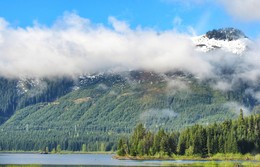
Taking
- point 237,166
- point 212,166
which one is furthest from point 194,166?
point 237,166

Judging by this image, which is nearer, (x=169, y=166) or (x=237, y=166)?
(x=237, y=166)

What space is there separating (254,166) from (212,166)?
14587 millimetres

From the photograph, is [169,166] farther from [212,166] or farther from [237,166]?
[237,166]

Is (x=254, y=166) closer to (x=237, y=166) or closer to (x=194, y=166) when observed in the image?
(x=237, y=166)

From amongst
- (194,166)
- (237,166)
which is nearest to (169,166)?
(194,166)

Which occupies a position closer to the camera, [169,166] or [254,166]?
[254,166]

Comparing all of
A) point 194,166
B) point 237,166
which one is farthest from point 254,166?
point 194,166

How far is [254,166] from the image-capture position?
16188 centimetres

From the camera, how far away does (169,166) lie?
180000 millimetres

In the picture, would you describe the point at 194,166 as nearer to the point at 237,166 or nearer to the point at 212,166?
the point at 212,166

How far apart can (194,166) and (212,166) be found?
7.54 m

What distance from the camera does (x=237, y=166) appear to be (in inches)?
6299

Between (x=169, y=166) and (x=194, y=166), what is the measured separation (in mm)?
8734

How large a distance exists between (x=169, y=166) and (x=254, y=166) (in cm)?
3049
